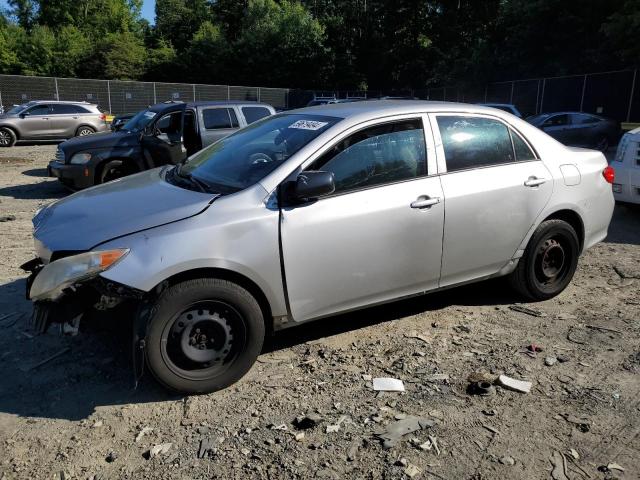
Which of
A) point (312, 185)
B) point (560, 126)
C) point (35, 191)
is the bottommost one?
point (35, 191)

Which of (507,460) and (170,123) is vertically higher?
(170,123)

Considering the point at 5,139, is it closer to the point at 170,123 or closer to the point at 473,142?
the point at 170,123

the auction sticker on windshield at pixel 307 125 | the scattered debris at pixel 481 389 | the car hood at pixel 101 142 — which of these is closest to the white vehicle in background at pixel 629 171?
the scattered debris at pixel 481 389

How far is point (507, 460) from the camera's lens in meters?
2.79

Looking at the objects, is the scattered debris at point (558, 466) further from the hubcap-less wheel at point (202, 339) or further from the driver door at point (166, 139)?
the driver door at point (166, 139)

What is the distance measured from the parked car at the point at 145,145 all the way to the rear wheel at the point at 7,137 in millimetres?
10789

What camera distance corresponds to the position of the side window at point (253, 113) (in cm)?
1011

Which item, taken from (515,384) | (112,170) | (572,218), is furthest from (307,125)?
(112,170)

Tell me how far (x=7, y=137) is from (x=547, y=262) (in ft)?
63.7

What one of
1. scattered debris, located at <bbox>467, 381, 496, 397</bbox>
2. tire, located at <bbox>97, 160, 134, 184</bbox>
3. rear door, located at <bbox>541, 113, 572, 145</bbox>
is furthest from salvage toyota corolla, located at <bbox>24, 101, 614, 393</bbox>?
rear door, located at <bbox>541, 113, 572, 145</bbox>

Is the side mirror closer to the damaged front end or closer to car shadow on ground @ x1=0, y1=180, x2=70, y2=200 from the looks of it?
the damaged front end

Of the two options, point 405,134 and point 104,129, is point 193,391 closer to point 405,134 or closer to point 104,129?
point 405,134

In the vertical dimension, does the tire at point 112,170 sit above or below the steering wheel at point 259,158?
below

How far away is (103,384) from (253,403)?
101 centimetres
